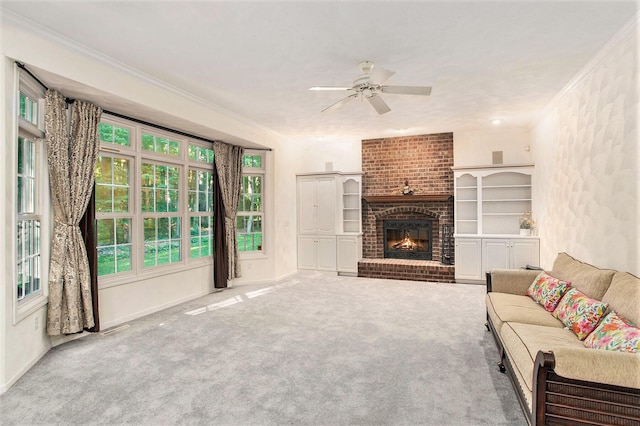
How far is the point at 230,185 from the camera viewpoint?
19.6 feet

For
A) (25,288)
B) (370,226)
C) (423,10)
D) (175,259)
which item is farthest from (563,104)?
(25,288)

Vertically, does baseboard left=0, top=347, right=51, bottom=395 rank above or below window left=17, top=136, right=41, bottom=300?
below

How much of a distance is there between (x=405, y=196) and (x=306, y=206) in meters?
2.13

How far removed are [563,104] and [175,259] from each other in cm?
577

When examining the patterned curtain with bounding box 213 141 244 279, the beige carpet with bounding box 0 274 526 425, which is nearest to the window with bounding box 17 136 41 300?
the beige carpet with bounding box 0 274 526 425

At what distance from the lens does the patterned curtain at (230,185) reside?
19.1 ft

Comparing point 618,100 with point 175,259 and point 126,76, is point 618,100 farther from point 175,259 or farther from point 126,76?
point 175,259

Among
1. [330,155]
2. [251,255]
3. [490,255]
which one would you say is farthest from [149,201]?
[490,255]

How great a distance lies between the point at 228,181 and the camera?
19.5ft

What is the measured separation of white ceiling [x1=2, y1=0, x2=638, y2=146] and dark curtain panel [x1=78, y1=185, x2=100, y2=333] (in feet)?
5.40

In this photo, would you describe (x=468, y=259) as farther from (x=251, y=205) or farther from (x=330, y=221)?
(x=251, y=205)

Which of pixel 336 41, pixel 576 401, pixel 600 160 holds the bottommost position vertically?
pixel 576 401

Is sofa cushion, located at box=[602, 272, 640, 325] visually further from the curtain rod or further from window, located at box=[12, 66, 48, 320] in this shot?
the curtain rod

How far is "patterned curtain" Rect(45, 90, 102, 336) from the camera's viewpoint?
3.37 metres
